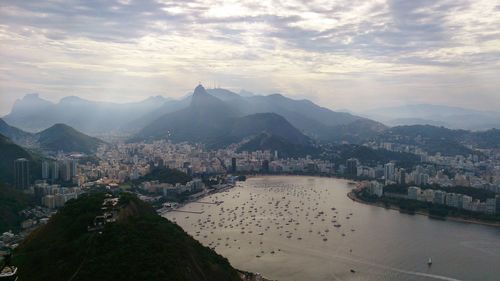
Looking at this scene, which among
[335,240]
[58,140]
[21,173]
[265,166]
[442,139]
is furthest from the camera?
[442,139]

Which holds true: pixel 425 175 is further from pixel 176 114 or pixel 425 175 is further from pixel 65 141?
pixel 176 114

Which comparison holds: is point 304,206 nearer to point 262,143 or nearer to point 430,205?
point 430,205

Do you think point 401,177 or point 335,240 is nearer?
point 335,240

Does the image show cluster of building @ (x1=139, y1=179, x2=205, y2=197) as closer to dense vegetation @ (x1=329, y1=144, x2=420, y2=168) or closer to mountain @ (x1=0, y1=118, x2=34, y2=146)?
dense vegetation @ (x1=329, y1=144, x2=420, y2=168)

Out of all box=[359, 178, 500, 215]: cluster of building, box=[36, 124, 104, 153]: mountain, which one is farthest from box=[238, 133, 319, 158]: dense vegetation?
box=[359, 178, 500, 215]: cluster of building

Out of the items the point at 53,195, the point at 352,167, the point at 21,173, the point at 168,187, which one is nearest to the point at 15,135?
the point at 21,173

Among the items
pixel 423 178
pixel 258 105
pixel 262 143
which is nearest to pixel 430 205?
pixel 423 178
